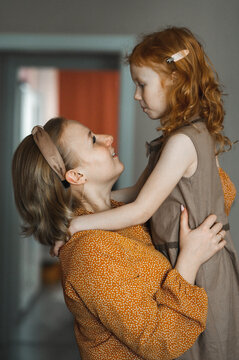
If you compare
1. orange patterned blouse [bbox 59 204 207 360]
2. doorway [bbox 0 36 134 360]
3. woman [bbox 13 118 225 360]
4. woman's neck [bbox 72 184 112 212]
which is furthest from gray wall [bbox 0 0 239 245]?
orange patterned blouse [bbox 59 204 207 360]

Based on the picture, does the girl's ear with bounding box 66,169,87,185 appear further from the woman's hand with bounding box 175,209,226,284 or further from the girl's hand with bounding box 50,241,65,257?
the woman's hand with bounding box 175,209,226,284

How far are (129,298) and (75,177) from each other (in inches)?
16.0

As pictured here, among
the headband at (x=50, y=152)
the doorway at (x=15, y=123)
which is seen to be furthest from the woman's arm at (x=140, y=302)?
the doorway at (x=15, y=123)

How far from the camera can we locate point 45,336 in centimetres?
398

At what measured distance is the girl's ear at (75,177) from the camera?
4.60 feet

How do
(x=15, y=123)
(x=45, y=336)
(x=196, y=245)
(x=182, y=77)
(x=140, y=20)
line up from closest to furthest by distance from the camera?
(x=196, y=245), (x=182, y=77), (x=140, y=20), (x=15, y=123), (x=45, y=336)

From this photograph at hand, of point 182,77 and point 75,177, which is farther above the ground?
point 182,77

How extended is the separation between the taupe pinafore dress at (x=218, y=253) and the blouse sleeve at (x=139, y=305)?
0.12 m

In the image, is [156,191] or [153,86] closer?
[156,191]

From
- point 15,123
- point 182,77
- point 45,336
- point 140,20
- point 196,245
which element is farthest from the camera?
point 45,336

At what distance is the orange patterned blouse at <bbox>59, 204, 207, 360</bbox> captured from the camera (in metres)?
1.23

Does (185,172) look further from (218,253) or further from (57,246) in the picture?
(57,246)

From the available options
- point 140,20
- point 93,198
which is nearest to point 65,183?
point 93,198

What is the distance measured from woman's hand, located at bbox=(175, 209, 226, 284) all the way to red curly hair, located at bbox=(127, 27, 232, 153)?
0.27 meters
